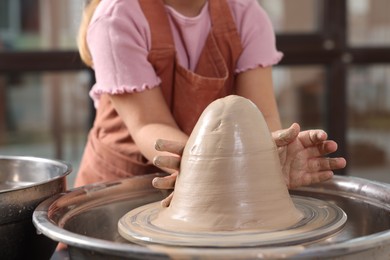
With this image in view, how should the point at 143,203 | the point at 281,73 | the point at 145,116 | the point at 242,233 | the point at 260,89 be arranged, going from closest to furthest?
1. the point at 242,233
2. the point at 143,203
3. the point at 145,116
4. the point at 260,89
5. the point at 281,73

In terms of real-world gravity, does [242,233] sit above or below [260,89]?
below

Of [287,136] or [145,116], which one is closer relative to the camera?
[287,136]

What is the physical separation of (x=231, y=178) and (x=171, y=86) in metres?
0.50

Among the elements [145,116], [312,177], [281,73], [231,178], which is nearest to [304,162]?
[312,177]

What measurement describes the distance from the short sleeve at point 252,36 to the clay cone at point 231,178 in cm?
46

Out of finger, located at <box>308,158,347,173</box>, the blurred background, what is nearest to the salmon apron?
finger, located at <box>308,158,347,173</box>

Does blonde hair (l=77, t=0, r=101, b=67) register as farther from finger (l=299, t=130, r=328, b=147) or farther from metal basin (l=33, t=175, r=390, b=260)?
finger (l=299, t=130, r=328, b=147)

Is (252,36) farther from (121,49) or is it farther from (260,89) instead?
(121,49)

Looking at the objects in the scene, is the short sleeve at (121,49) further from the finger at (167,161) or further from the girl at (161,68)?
the finger at (167,161)

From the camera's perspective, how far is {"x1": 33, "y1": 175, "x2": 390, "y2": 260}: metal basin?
616 mm

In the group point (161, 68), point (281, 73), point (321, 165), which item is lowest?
point (281, 73)

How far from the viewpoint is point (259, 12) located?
132cm

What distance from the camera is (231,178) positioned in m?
0.80

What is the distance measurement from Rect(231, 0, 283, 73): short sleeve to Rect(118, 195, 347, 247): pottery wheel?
17.8 inches
